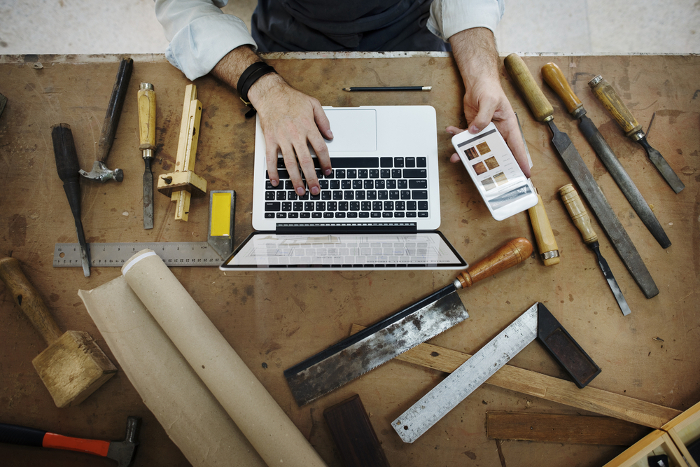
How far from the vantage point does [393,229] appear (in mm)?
912

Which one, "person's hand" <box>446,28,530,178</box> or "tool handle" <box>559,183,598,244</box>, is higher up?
"person's hand" <box>446,28,530,178</box>

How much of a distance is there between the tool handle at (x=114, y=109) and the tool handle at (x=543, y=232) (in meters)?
1.34

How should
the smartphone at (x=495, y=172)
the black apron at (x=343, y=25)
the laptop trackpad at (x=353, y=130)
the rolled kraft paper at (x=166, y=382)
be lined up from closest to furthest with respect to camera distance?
the rolled kraft paper at (x=166, y=382) < the smartphone at (x=495, y=172) < the laptop trackpad at (x=353, y=130) < the black apron at (x=343, y=25)

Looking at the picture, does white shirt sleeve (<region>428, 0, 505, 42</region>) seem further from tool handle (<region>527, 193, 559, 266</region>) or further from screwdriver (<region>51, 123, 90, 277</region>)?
screwdriver (<region>51, 123, 90, 277</region>)

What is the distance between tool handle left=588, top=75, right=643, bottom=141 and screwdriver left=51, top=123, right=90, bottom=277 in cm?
167

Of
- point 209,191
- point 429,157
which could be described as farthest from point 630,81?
point 209,191

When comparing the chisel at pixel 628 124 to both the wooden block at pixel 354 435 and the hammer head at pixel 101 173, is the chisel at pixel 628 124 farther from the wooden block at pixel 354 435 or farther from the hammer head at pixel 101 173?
the hammer head at pixel 101 173

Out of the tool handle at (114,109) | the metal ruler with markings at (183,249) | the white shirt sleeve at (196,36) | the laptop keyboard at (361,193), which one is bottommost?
the metal ruler with markings at (183,249)

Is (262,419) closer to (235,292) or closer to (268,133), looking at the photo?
(235,292)

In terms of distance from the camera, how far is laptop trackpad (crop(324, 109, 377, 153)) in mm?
985

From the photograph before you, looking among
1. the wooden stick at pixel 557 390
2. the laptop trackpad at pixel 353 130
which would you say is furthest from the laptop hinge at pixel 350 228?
the wooden stick at pixel 557 390

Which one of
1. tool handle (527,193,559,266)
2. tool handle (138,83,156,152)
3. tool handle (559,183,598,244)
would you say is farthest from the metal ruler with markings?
tool handle (559,183,598,244)

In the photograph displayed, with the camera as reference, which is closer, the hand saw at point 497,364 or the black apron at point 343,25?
the hand saw at point 497,364

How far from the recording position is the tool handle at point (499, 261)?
0.91m
